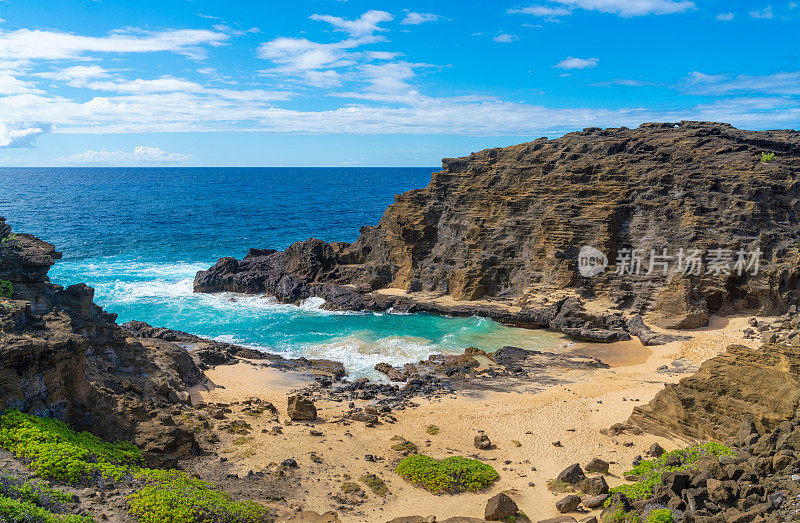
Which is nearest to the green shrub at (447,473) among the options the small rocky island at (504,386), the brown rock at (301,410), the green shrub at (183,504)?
the small rocky island at (504,386)

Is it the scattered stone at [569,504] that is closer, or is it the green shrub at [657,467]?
the green shrub at [657,467]

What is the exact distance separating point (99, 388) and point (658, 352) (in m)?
26.8

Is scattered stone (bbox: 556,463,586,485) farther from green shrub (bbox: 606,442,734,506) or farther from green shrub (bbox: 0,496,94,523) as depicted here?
green shrub (bbox: 0,496,94,523)

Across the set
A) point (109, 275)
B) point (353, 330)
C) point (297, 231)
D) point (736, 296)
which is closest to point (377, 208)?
point (297, 231)

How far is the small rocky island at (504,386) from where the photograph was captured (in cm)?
1249

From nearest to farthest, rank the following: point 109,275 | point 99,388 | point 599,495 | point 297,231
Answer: point 599,495
point 99,388
point 109,275
point 297,231

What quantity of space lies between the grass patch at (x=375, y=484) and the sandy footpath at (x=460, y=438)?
0.24 m

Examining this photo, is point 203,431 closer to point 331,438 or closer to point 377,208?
point 331,438

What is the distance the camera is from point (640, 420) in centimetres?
1905

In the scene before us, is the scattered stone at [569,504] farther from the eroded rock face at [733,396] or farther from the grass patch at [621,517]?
the eroded rock face at [733,396]

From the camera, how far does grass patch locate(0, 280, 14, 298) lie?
16.1m

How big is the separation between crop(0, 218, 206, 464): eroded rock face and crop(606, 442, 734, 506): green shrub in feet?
41.3

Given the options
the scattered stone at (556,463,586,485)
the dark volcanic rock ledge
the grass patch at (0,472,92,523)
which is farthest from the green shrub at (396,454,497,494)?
the dark volcanic rock ledge

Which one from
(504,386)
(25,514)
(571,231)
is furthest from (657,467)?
(571,231)
